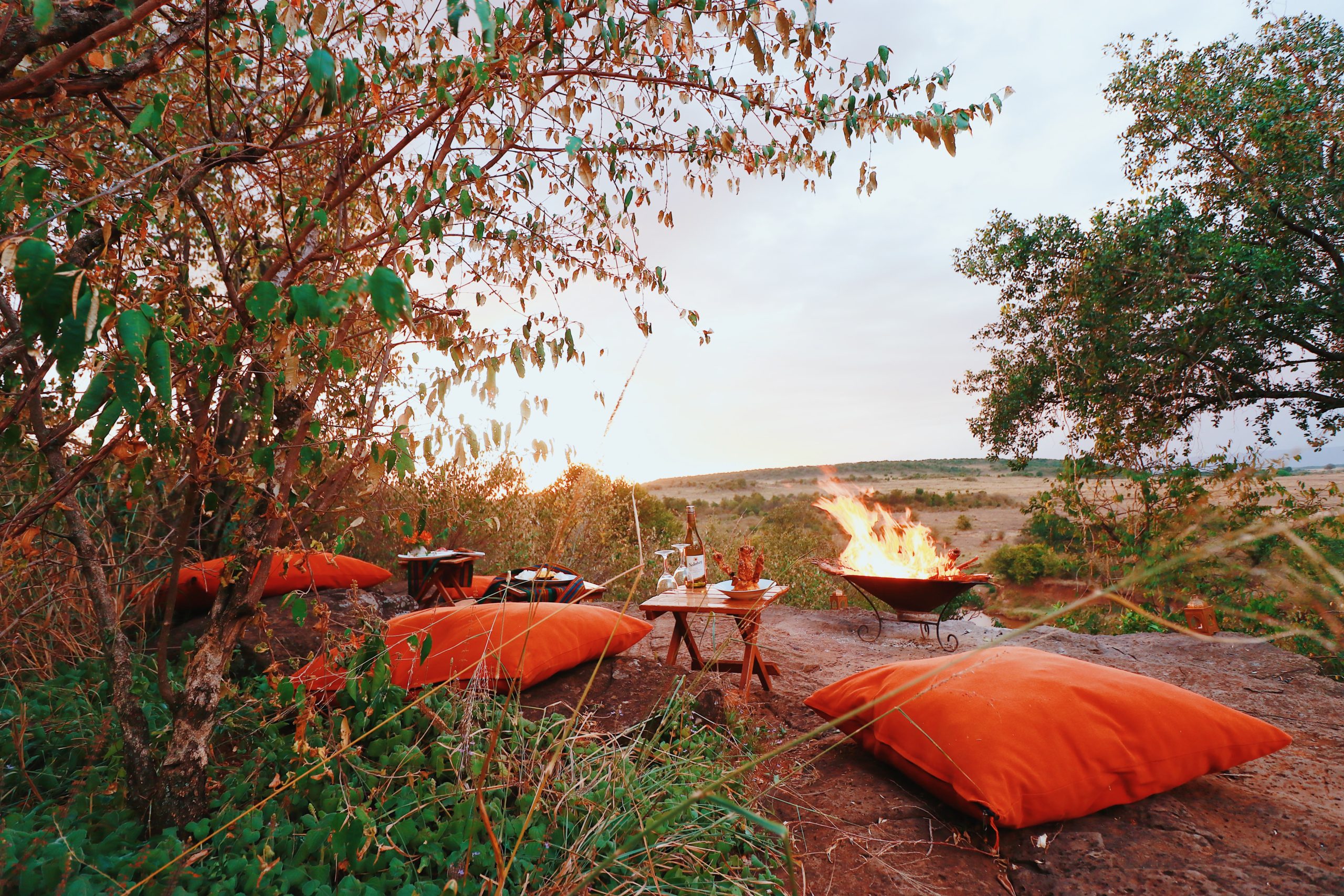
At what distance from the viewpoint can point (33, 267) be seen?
0.73m

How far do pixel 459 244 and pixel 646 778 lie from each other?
198 cm

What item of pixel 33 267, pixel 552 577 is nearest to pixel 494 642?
pixel 552 577

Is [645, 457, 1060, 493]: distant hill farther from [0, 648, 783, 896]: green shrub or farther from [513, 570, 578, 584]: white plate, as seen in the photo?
[0, 648, 783, 896]: green shrub

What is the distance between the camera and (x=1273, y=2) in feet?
23.3

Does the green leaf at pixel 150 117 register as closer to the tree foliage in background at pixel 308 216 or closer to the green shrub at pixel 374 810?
the tree foliage in background at pixel 308 216

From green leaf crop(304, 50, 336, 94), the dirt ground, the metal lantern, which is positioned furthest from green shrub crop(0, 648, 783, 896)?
the metal lantern

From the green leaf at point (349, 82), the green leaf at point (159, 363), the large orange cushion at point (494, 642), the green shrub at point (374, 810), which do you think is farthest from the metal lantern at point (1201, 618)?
the green leaf at point (159, 363)

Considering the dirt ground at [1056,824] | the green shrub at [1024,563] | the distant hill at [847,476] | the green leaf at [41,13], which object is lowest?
the green shrub at [1024,563]

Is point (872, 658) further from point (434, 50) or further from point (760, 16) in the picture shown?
point (434, 50)

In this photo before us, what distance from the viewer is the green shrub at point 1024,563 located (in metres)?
9.31

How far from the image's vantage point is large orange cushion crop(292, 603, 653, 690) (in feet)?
8.00

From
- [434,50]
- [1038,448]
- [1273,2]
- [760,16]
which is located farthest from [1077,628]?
[1273,2]

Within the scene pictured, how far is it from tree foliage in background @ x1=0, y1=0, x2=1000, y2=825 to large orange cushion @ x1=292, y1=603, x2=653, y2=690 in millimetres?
762

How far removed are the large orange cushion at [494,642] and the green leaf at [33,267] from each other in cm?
161
